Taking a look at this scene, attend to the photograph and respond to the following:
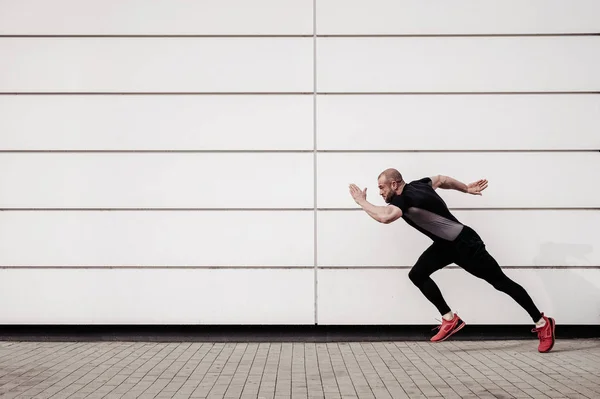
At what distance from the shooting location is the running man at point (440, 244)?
580cm

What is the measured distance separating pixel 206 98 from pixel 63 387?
3388 millimetres

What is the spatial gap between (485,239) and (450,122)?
4.41 ft

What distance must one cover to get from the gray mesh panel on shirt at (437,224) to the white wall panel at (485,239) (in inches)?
28.3

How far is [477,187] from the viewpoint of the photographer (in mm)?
6184

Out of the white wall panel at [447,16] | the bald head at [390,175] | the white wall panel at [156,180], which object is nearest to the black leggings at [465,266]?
the bald head at [390,175]

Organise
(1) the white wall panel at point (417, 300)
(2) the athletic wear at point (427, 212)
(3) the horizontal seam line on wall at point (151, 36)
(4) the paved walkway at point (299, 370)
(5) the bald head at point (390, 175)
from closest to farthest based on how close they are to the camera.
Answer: (4) the paved walkway at point (299, 370) < (2) the athletic wear at point (427, 212) < (5) the bald head at point (390, 175) < (1) the white wall panel at point (417, 300) < (3) the horizontal seam line on wall at point (151, 36)

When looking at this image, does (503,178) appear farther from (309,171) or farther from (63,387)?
(63,387)

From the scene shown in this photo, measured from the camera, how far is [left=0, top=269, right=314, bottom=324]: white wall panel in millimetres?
6641

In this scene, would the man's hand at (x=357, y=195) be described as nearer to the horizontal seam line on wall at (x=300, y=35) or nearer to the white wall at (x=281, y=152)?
the white wall at (x=281, y=152)

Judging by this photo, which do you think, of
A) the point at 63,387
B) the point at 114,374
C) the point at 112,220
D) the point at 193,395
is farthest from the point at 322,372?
the point at 112,220

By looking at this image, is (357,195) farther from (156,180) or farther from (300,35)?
(156,180)

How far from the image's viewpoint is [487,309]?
6625mm

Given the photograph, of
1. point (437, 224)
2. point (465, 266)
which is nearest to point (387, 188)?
point (437, 224)

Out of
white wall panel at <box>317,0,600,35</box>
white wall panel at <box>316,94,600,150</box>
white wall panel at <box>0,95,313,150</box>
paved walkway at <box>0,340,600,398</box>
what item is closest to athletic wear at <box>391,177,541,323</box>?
paved walkway at <box>0,340,600,398</box>
